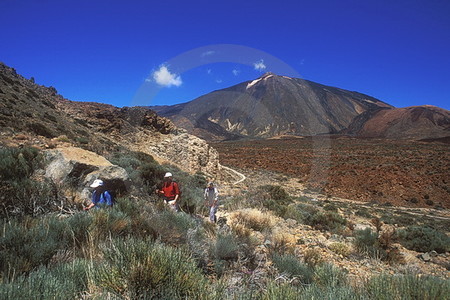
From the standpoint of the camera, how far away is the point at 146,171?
8125 mm

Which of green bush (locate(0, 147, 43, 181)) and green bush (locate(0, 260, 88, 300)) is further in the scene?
green bush (locate(0, 147, 43, 181))

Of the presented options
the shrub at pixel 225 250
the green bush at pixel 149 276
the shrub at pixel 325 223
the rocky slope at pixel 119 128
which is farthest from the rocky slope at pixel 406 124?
the green bush at pixel 149 276

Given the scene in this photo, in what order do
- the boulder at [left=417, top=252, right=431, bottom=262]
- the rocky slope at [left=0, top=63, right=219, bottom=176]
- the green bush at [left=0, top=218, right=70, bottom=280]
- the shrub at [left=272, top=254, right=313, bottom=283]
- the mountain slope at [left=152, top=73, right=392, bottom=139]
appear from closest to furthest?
the green bush at [left=0, top=218, right=70, bottom=280]
the shrub at [left=272, top=254, right=313, bottom=283]
the boulder at [left=417, top=252, right=431, bottom=262]
the rocky slope at [left=0, top=63, right=219, bottom=176]
the mountain slope at [left=152, top=73, right=392, bottom=139]

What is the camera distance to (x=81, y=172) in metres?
6.10


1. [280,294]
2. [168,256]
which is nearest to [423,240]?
[280,294]

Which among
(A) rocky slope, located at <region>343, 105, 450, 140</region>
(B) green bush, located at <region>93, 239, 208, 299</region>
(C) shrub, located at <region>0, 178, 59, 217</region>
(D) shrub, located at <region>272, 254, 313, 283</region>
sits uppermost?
(A) rocky slope, located at <region>343, 105, 450, 140</region>

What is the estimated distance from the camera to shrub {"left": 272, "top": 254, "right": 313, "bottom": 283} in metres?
3.41

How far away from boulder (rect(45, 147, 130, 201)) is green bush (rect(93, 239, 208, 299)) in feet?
12.9

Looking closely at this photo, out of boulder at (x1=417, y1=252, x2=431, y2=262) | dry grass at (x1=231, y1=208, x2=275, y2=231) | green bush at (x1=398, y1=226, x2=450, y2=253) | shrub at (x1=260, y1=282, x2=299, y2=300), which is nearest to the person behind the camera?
shrub at (x1=260, y1=282, x2=299, y2=300)

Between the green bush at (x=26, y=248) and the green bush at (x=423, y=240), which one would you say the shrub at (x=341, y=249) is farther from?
the green bush at (x=26, y=248)

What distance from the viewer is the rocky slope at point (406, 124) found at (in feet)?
209

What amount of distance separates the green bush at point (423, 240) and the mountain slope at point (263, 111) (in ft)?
326

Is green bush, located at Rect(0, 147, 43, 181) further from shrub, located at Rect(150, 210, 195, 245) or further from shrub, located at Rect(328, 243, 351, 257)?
shrub, located at Rect(328, 243, 351, 257)

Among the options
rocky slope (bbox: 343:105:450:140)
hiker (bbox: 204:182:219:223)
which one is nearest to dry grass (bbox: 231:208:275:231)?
hiker (bbox: 204:182:219:223)
